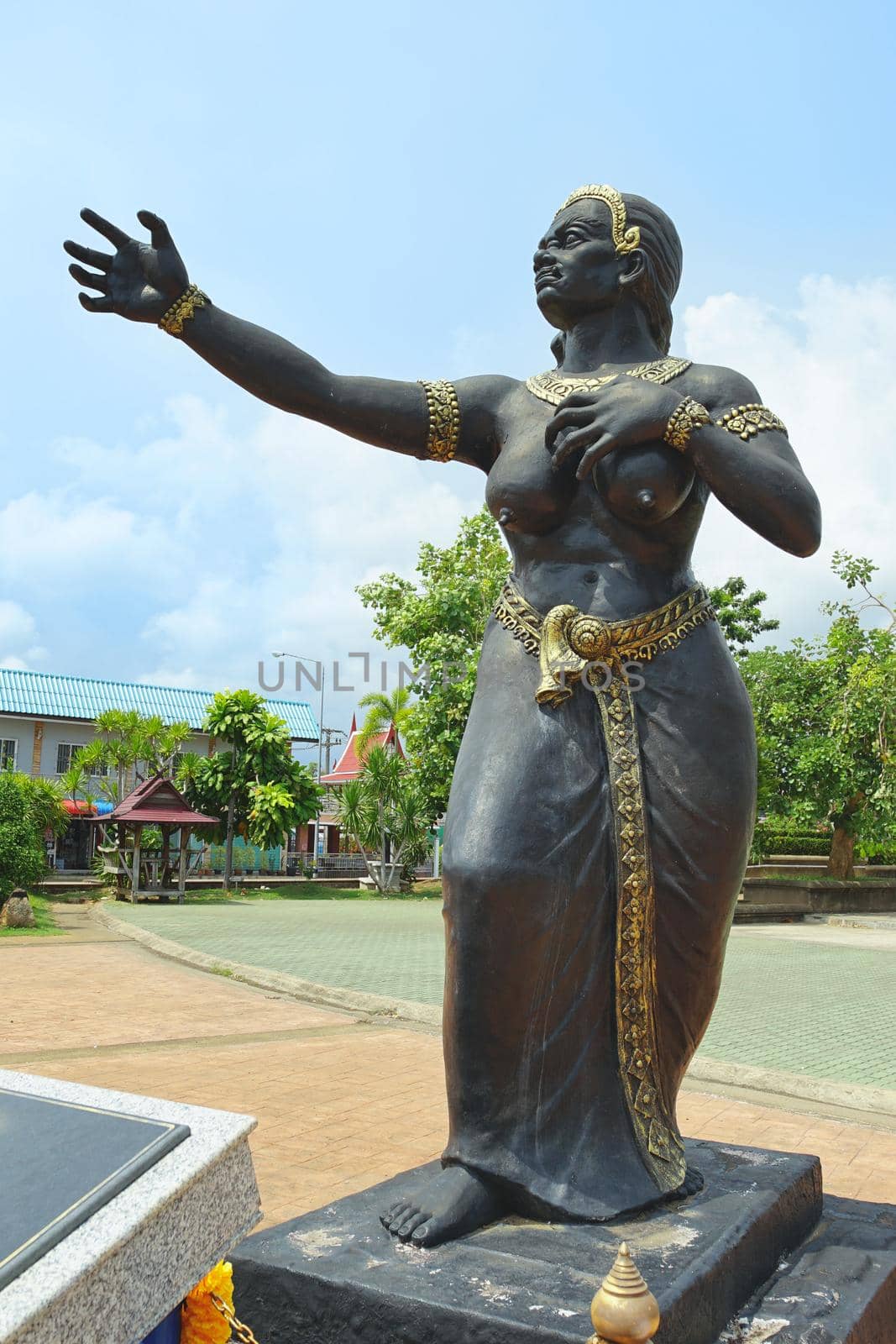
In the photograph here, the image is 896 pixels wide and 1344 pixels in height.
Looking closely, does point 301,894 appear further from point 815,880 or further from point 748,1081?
point 748,1081

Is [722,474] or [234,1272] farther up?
[722,474]

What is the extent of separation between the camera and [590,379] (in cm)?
250

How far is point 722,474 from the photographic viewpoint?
2.23 meters

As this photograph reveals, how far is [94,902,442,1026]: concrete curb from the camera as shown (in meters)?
7.68

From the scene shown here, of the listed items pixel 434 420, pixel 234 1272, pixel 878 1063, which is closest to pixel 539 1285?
pixel 234 1272

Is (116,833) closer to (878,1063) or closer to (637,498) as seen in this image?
(878,1063)

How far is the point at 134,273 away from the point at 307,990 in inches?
280

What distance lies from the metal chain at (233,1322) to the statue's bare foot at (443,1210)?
1.12 ft

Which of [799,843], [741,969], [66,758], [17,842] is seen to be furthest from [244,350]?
[66,758]

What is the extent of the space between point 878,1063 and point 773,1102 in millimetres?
1212

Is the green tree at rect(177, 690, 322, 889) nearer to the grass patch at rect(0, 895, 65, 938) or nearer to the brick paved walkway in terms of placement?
the grass patch at rect(0, 895, 65, 938)

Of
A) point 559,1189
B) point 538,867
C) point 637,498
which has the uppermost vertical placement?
point 637,498

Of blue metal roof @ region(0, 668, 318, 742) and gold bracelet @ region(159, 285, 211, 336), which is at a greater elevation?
blue metal roof @ region(0, 668, 318, 742)

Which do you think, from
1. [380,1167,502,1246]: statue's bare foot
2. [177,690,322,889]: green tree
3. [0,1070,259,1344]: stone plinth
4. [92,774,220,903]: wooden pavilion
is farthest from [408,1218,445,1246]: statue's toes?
[177,690,322,889]: green tree
